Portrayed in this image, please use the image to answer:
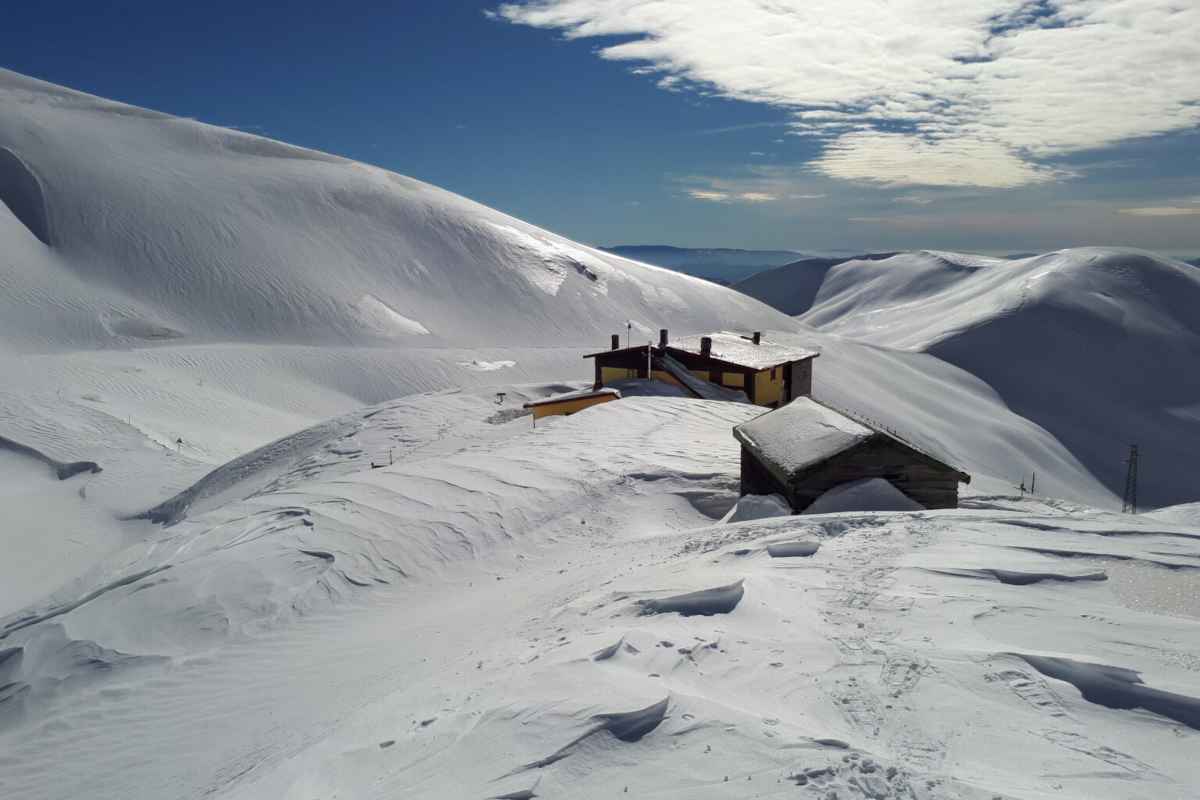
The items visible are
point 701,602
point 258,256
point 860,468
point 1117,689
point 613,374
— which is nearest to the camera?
point 1117,689

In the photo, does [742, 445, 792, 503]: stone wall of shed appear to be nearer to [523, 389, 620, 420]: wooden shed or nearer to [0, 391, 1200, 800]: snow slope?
[0, 391, 1200, 800]: snow slope

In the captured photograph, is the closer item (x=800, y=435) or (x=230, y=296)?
(x=800, y=435)

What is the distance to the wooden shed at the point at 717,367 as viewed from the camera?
2842 cm

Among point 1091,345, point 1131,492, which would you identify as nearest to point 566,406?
point 1131,492

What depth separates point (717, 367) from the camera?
28.5m

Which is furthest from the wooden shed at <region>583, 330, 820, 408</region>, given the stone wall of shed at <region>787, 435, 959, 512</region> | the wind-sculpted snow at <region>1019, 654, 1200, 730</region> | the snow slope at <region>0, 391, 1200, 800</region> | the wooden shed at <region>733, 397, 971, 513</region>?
the wind-sculpted snow at <region>1019, 654, 1200, 730</region>

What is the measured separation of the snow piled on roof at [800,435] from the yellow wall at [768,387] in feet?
44.9

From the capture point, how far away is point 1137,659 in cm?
539

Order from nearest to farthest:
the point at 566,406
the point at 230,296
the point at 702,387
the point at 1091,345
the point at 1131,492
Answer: the point at 566,406, the point at 702,387, the point at 1131,492, the point at 230,296, the point at 1091,345

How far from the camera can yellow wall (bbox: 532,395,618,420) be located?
84.6 ft

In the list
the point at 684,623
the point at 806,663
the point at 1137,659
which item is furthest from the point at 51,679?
the point at 1137,659

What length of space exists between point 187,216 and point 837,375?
49.8m

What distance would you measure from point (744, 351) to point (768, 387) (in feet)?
7.39

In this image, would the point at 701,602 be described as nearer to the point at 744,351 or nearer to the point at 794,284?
the point at 744,351
